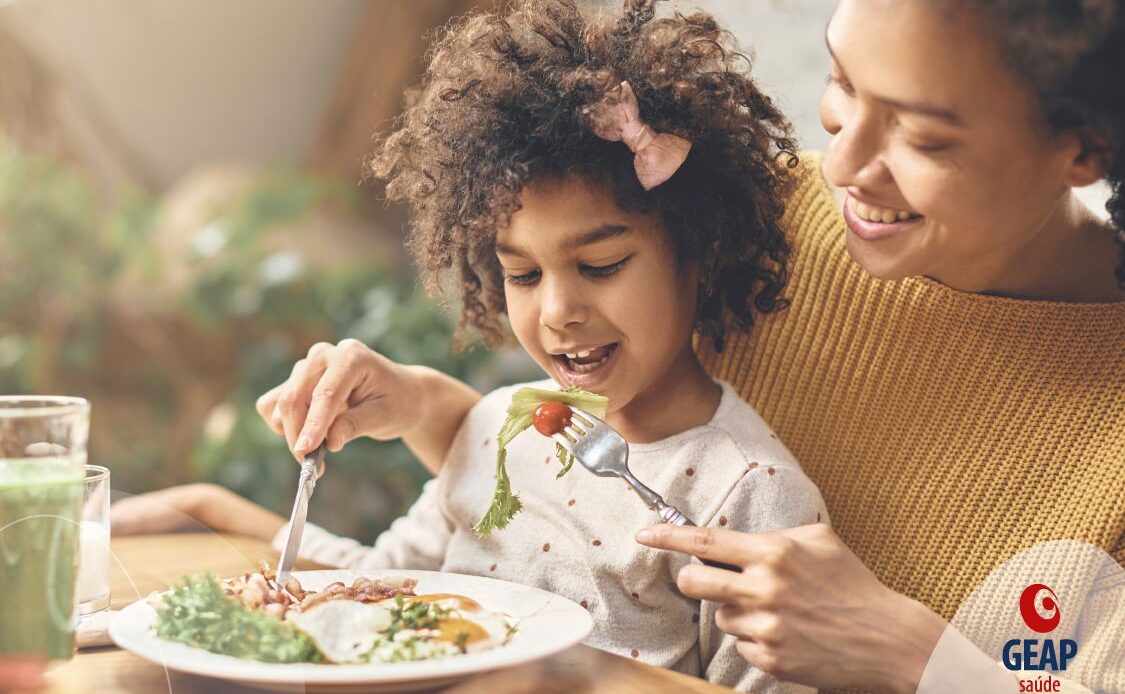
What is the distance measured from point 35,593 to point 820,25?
1.95m

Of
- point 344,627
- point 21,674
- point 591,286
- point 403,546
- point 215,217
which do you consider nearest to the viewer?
point 21,674

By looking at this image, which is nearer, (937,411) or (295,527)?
(295,527)

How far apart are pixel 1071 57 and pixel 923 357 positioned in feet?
1.88

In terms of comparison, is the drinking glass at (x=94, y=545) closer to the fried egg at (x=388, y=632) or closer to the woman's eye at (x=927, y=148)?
the fried egg at (x=388, y=632)

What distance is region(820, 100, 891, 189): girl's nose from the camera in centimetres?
115

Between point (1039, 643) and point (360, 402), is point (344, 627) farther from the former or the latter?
point (1039, 643)

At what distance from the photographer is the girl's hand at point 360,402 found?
4.64 feet

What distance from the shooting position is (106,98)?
14.5 feet

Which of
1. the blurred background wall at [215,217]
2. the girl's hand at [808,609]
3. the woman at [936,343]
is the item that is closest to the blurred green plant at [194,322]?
the blurred background wall at [215,217]

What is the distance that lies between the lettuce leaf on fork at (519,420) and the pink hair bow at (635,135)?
27cm

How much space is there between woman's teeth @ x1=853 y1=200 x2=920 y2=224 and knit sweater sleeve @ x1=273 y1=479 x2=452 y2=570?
2.49 ft

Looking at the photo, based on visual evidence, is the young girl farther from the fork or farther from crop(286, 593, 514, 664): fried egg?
crop(286, 593, 514, 664): fried egg

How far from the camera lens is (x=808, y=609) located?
41.6 inches

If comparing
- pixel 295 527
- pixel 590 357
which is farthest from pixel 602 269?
pixel 295 527
